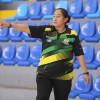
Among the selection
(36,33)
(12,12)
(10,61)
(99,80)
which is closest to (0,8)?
(12,12)

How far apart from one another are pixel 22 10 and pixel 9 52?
0.96 m

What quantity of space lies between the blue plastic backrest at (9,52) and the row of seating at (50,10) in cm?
57

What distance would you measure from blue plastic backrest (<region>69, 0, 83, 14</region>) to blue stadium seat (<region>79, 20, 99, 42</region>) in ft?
1.31

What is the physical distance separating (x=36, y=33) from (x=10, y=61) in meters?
2.25

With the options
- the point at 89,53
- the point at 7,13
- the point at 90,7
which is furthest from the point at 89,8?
the point at 7,13

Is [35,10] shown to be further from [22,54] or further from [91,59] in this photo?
[91,59]

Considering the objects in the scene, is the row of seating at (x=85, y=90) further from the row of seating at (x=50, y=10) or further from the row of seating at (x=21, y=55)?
the row of seating at (x=50, y=10)

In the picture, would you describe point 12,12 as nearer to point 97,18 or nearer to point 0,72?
point 0,72

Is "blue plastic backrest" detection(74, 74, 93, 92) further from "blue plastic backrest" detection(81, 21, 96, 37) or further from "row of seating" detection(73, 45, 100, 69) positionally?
"blue plastic backrest" detection(81, 21, 96, 37)

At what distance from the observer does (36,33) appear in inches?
87.0

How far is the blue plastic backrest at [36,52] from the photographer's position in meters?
4.23

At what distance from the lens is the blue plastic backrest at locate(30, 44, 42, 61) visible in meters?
4.23

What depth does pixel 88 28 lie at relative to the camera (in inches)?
159

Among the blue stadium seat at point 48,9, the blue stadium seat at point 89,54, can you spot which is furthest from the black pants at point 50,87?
the blue stadium seat at point 48,9
